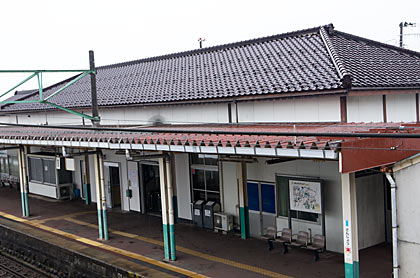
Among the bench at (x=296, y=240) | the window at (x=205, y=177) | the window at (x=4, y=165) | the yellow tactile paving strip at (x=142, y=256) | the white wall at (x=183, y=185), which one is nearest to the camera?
the yellow tactile paving strip at (x=142, y=256)

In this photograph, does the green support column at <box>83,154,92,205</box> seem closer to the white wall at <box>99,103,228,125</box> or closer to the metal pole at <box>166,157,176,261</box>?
the white wall at <box>99,103,228,125</box>

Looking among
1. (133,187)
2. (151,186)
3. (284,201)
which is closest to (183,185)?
(151,186)

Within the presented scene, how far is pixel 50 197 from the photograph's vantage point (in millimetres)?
20016

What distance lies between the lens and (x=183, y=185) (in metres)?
14.1

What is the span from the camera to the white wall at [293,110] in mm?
10969

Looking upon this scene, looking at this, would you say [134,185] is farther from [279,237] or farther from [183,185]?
[279,237]

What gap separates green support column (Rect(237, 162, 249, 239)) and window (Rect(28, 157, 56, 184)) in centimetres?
993

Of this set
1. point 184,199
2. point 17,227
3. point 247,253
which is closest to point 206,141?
point 247,253

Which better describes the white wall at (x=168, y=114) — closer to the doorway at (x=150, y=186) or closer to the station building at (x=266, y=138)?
the station building at (x=266, y=138)

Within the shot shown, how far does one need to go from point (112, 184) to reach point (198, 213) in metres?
4.92

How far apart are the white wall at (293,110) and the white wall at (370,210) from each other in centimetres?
163

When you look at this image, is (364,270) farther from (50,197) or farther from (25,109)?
(25,109)

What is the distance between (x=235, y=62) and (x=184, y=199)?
195 inches

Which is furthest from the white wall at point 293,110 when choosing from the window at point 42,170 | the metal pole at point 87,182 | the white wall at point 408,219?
the window at point 42,170
